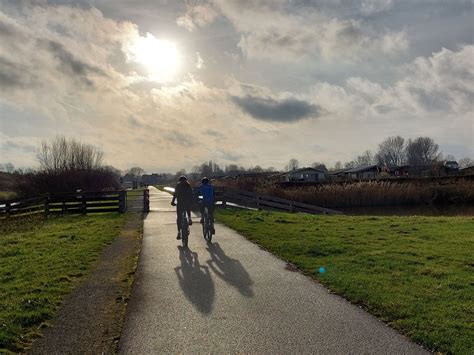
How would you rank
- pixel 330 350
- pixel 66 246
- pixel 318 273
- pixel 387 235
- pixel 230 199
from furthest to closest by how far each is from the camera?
1. pixel 230 199
2. pixel 387 235
3. pixel 66 246
4. pixel 318 273
5. pixel 330 350

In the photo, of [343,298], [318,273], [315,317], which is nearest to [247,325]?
[315,317]

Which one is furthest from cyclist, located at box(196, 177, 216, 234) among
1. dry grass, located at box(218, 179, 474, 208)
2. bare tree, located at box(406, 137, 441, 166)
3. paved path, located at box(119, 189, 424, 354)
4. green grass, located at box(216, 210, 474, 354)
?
bare tree, located at box(406, 137, 441, 166)

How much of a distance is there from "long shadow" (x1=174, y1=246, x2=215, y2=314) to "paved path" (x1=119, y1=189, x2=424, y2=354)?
0.05 feet

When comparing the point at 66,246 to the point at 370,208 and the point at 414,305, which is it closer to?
the point at 414,305

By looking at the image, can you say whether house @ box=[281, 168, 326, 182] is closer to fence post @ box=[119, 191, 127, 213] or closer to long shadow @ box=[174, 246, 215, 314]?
fence post @ box=[119, 191, 127, 213]

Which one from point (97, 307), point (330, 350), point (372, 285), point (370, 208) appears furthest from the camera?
point (370, 208)

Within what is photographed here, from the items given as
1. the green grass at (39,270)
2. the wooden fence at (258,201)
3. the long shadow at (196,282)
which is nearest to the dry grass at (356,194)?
the wooden fence at (258,201)

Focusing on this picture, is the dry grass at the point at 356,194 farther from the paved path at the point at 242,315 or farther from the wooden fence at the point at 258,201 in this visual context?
the paved path at the point at 242,315

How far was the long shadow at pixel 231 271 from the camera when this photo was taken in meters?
6.94

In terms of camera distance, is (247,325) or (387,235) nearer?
(247,325)

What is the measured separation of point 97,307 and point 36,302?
995mm

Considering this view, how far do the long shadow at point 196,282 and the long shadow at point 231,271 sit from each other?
28 cm

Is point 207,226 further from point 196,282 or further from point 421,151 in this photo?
point 421,151

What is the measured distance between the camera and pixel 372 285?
668 centimetres
